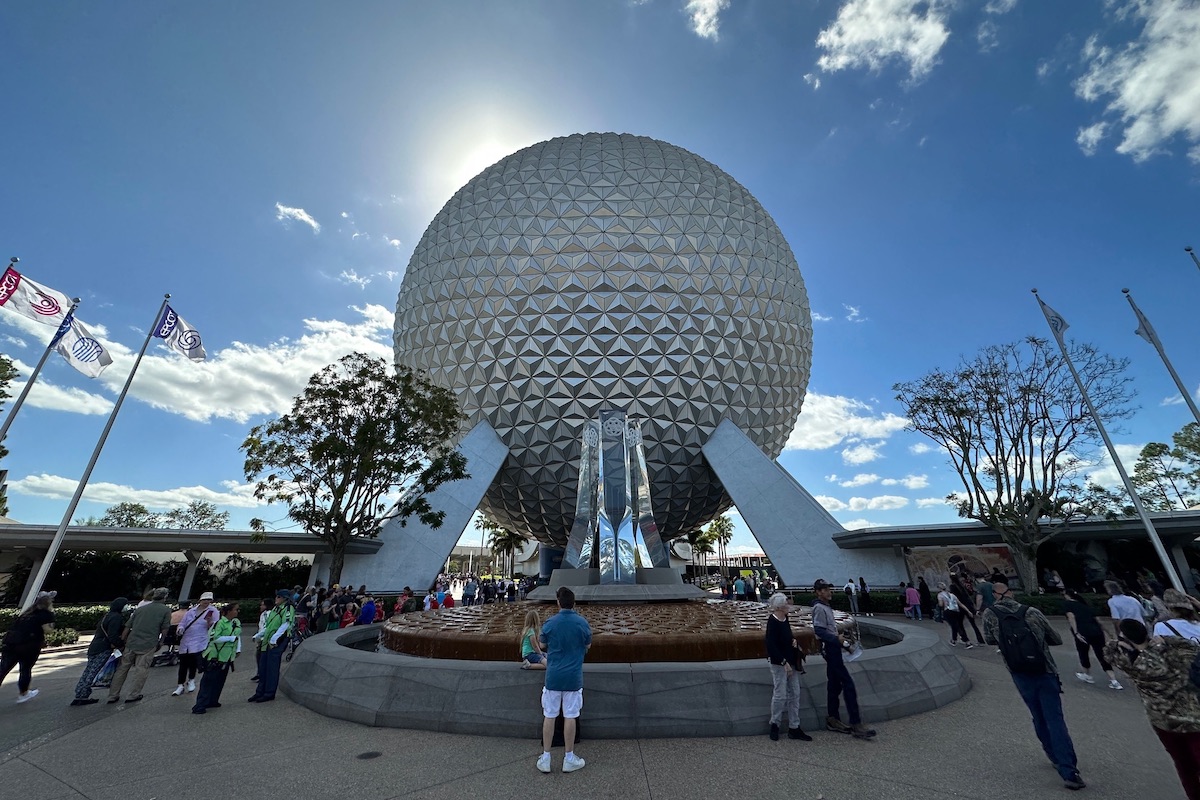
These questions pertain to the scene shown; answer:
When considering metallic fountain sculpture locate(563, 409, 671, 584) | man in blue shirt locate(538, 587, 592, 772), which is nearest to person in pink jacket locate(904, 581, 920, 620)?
metallic fountain sculpture locate(563, 409, 671, 584)

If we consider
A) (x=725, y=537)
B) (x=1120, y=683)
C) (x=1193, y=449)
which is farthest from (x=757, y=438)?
(x=725, y=537)

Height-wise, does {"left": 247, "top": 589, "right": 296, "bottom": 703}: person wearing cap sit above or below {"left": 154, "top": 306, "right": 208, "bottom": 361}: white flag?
below

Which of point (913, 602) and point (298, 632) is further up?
point (913, 602)

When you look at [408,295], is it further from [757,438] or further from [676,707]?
[676,707]

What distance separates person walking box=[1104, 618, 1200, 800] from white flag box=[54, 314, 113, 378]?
19234 mm

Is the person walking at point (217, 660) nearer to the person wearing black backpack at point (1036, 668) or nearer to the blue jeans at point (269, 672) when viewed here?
the blue jeans at point (269, 672)

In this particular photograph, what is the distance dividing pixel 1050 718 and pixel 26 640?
12.5m

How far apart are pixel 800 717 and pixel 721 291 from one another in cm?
1862

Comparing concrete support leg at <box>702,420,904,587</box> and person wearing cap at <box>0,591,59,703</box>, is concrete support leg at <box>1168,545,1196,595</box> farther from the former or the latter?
person wearing cap at <box>0,591,59,703</box>

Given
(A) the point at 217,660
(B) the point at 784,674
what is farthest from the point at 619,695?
(A) the point at 217,660

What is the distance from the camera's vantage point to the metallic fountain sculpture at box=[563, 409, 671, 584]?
→ 14688mm

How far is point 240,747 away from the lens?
206 inches

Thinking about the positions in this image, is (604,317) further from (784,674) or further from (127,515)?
(127,515)

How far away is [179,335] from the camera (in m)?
15.0
